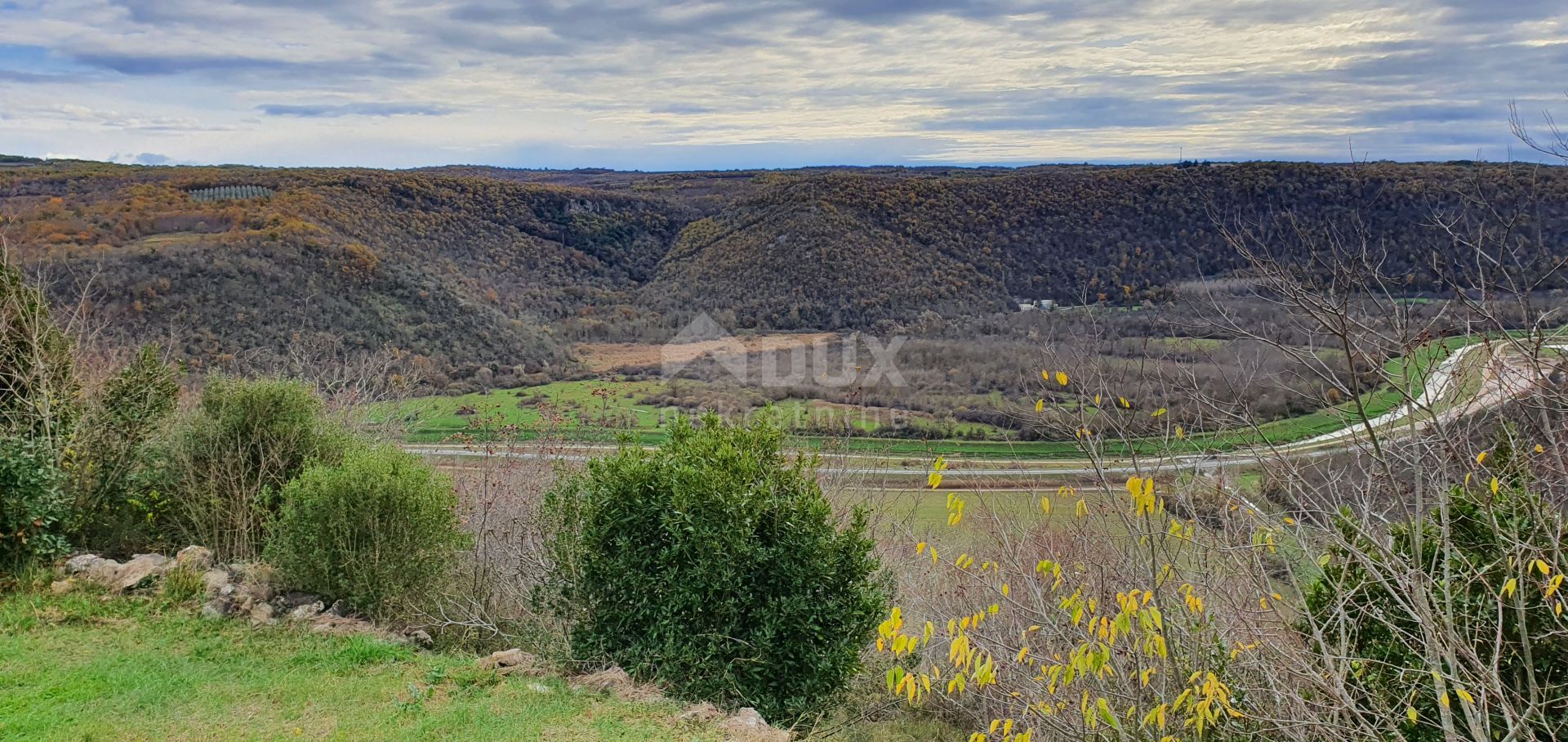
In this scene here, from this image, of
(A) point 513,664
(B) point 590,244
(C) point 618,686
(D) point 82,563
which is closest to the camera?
(C) point 618,686

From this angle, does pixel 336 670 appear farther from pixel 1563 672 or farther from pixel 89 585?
pixel 1563 672

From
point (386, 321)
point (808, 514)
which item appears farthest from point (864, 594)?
point (386, 321)

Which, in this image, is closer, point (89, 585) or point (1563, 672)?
point (1563, 672)

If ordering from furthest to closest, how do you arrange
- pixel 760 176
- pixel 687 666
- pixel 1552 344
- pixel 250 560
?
1. pixel 760 176
2. pixel 250 560
3. pixel 687 666
4. pixel 1552 344

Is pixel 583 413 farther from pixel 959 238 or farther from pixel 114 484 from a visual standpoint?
pixel 959 238

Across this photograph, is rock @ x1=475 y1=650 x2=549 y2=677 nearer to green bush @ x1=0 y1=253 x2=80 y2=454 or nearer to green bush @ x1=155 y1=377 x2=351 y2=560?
green bush @ x1=155 y1=377 x2=351 y2=560

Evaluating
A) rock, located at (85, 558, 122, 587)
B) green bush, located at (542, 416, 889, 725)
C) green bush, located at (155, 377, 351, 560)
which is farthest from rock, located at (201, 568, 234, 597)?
green bush, located at (542, 416, 889, 725)

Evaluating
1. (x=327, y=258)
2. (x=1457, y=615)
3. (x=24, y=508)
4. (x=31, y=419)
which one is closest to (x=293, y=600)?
(x=24, y=508)
